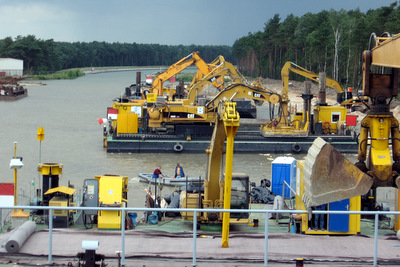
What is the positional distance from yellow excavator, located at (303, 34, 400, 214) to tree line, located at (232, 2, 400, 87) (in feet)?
107

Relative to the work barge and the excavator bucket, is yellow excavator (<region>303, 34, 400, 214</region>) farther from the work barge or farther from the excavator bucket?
the work barge

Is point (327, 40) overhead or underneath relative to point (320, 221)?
overhead

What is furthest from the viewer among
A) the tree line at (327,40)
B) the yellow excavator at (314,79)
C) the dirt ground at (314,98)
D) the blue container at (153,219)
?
the tree line at (327,40)

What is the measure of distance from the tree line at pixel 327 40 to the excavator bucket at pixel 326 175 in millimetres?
34738

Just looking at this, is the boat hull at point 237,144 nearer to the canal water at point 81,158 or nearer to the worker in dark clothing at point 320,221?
the canal water at point 81,158

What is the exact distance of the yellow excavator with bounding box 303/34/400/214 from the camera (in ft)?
38.7

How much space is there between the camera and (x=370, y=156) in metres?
14.2

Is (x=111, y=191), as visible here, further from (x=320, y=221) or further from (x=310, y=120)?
(x=310, y=120)

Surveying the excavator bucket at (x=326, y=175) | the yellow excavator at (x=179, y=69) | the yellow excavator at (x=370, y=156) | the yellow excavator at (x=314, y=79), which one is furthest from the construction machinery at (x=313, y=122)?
the excavator bucket at (x=326, y=175)

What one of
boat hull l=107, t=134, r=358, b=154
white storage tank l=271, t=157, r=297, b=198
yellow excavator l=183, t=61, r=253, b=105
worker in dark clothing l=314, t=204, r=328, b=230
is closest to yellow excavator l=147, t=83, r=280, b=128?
boat hull l=107, t=134, r=358, b=154

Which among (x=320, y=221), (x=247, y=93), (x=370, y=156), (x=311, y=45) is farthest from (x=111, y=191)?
(x=311, y=45)

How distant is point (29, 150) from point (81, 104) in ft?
110

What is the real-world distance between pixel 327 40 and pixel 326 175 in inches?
2953

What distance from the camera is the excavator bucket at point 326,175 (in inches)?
461
